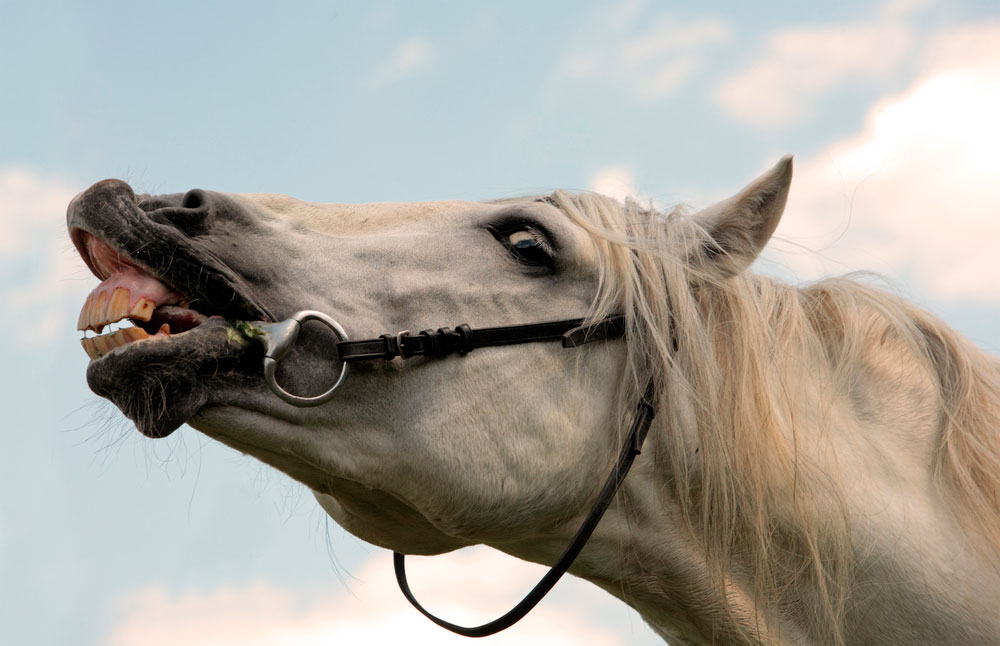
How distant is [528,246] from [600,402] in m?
0.57

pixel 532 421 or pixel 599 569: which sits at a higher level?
pixel 532 421

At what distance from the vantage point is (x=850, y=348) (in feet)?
10.8

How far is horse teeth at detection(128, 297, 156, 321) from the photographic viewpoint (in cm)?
258

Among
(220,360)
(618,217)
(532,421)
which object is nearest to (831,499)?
(532,421)

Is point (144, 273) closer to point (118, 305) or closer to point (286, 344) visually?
point (118, 305)

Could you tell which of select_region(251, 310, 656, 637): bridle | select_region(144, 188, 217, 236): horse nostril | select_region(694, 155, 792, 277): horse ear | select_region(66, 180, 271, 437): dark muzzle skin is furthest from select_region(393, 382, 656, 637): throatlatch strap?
select_region(144, 188, 217, 236): horse nostril

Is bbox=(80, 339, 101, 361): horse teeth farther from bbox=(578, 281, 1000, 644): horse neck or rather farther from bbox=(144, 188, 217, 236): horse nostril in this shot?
bbox=(578, 281, 1000, 644): horse neck

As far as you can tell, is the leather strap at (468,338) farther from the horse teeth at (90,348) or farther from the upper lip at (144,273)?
the horse teeth at (90,348)

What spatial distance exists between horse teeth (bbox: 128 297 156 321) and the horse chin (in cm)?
9

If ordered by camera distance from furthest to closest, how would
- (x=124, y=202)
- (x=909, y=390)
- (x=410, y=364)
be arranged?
(x=909, y=390)
(x=410, y=364)
(x=124, y=202)

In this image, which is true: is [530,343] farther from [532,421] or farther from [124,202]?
[124,202]

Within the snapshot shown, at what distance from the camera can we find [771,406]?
9.91 feet

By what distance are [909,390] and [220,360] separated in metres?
2.30

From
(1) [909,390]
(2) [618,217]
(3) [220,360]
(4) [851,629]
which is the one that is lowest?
(4) [851,629]
